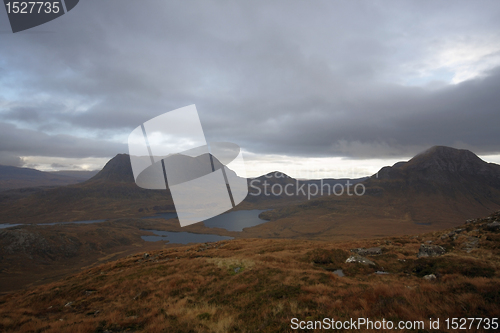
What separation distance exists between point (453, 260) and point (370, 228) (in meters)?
156

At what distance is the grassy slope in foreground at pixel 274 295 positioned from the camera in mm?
8062

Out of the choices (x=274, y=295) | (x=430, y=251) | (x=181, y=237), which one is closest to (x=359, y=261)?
(x=430, y=251)

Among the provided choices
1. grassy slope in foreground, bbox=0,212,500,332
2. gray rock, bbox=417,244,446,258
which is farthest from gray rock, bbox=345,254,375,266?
gray rock, bbox=417,244,446,258

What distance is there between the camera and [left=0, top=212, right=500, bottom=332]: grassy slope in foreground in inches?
317

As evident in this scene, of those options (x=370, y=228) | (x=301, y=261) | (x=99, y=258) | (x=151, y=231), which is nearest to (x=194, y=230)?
(x=151, y=231)

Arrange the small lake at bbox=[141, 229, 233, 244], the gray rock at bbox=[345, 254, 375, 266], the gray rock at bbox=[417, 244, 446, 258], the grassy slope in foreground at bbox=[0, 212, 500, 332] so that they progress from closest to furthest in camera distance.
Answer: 1. the grassy slope in foreground at bbox=[0, 212, 500, 332]
2. the gray rock at bbox=[345, 254, 375, 266]
3. the gray rock at bbox=[417, 244, 446, 258]
4. the small lake at bbox=[141, 229, 233, 244]

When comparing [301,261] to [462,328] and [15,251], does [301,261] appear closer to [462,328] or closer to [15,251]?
[462,328]

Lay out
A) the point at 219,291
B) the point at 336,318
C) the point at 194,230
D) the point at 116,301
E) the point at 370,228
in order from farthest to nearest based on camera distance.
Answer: the point at 194,230
the point at 370,228
the point at 116,301
the point at 219,291
the point at 336,318

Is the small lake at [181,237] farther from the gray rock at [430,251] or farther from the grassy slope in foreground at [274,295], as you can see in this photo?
the gray rock at [430,251]

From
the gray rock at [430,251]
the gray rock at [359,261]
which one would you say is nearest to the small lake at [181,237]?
the gray rock at [359,261]

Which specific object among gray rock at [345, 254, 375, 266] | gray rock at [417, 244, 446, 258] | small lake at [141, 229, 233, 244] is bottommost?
small lake at [141, 229, 233, 244]

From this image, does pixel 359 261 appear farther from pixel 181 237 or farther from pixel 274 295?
pixel 181 237

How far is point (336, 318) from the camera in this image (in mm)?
7703

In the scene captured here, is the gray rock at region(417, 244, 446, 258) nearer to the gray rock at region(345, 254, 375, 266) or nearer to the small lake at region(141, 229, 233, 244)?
the gray rock at region(345, 254, 375, 266)
